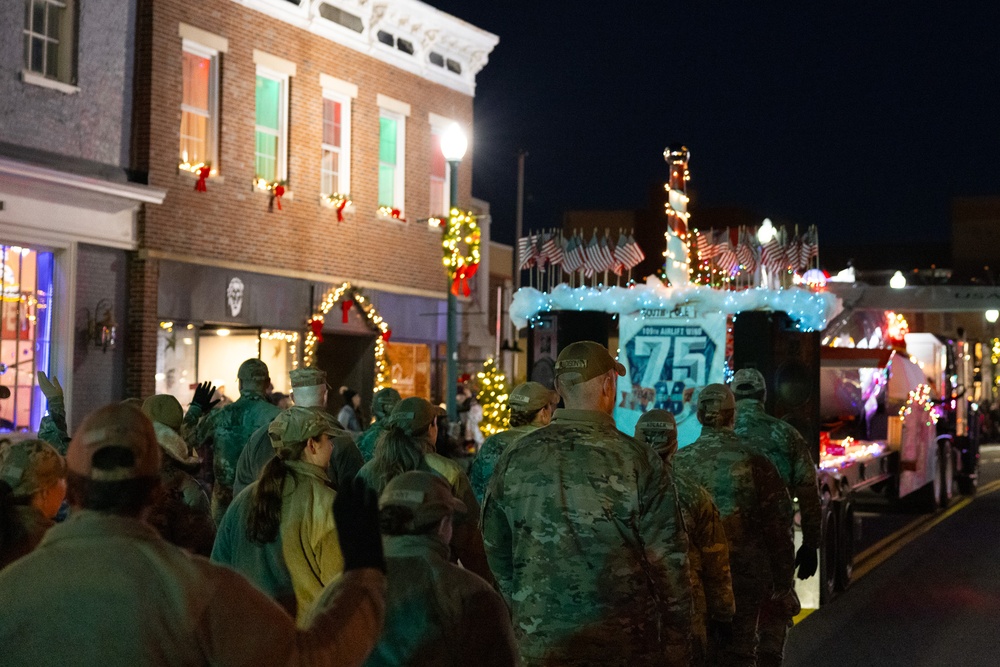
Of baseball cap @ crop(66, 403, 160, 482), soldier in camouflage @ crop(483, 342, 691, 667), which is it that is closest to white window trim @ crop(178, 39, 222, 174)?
soldier in camouflage @ crop(483, 342, 691, 667)

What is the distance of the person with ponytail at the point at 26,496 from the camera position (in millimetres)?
4758

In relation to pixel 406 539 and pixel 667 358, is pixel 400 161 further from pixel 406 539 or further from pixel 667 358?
pixel 406 539

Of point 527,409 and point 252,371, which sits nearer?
point 527,409

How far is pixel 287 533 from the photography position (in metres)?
5.21

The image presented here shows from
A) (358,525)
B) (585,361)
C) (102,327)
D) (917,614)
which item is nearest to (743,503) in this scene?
(585,361)

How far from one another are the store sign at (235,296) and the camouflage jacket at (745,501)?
14.0 meters

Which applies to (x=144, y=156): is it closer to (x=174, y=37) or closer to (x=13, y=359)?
(x=174, y=37)

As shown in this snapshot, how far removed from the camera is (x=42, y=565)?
2768 mm

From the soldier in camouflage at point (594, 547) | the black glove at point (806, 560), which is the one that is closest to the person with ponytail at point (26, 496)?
the soldier in camouflage at point (594, 547)

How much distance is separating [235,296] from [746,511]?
14.3m

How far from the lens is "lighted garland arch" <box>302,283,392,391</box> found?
22.4m

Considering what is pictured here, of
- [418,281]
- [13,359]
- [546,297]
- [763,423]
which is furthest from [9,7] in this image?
[763,423]

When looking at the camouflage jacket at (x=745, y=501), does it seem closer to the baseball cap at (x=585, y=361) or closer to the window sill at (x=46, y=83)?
the baseball cap at (x=585, y=361)

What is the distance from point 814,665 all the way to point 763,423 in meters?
2.15
